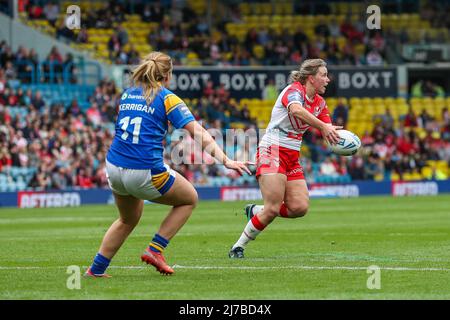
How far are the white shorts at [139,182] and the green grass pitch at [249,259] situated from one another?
0.90 metres

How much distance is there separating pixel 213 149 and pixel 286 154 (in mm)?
3101

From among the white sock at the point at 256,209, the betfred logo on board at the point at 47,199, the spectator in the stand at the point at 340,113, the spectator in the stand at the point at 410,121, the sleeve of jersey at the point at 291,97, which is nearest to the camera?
the sleeve of jersey at the point at 291,97

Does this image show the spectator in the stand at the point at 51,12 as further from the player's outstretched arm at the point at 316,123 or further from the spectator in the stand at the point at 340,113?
the player's outstretched arm at the point at 316,123

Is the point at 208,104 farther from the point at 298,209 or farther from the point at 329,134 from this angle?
the point at 329,134

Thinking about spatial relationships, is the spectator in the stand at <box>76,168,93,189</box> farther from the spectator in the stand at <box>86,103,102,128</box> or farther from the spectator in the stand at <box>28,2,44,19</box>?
the spectator in the stand at <box>28,2,44,19</box>

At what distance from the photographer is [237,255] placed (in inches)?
534

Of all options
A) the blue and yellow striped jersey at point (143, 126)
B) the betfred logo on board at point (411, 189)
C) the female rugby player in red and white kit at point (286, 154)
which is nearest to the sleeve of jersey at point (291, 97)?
the female rugby player in red and white kit at point (286, 154)

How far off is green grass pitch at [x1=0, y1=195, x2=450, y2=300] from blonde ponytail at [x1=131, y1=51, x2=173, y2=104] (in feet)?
6.37

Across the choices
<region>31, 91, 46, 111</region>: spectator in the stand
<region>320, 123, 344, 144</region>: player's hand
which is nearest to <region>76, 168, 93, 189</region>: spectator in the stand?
<region>31, 91, 46, 111</region>: spectator in the stand

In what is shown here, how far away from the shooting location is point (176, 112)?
10766 mm

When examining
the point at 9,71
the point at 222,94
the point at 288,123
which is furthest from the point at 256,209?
the point at 222,94

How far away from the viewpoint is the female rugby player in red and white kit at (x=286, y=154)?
523 inches

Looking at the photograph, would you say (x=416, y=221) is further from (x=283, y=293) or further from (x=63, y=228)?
(x=283, y=293)

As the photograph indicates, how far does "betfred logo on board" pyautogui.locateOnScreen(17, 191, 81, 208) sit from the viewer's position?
3141 centimetres
